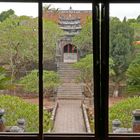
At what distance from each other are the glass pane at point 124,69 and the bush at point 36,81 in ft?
2.43

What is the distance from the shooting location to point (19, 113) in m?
4.24

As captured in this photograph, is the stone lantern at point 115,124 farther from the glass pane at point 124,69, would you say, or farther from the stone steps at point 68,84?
the stone steps at point 68,84

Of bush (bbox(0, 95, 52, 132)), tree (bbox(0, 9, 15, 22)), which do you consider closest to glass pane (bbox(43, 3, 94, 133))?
bush (bbox(0, 95, 52, 132))

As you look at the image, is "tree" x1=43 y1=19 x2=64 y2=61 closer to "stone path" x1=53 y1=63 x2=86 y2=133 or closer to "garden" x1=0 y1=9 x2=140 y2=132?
"garden" x1=0 y1=9 x2=140 y2=132

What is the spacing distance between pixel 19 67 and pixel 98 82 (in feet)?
3.48

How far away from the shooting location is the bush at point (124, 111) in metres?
4.21

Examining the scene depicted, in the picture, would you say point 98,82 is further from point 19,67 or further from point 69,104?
point 19,67

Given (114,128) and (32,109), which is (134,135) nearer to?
(114,128)

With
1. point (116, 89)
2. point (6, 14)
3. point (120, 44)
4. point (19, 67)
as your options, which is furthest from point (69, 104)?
point (6, 14)

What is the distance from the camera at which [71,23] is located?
4.16 metres

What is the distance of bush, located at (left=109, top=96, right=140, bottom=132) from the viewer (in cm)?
421

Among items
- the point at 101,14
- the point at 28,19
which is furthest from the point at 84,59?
the point at 28,19

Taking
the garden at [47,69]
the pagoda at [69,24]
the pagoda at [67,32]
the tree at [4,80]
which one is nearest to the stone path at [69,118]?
the garden at [47,69]

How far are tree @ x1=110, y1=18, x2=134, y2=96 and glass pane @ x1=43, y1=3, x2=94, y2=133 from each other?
11.7 inches
